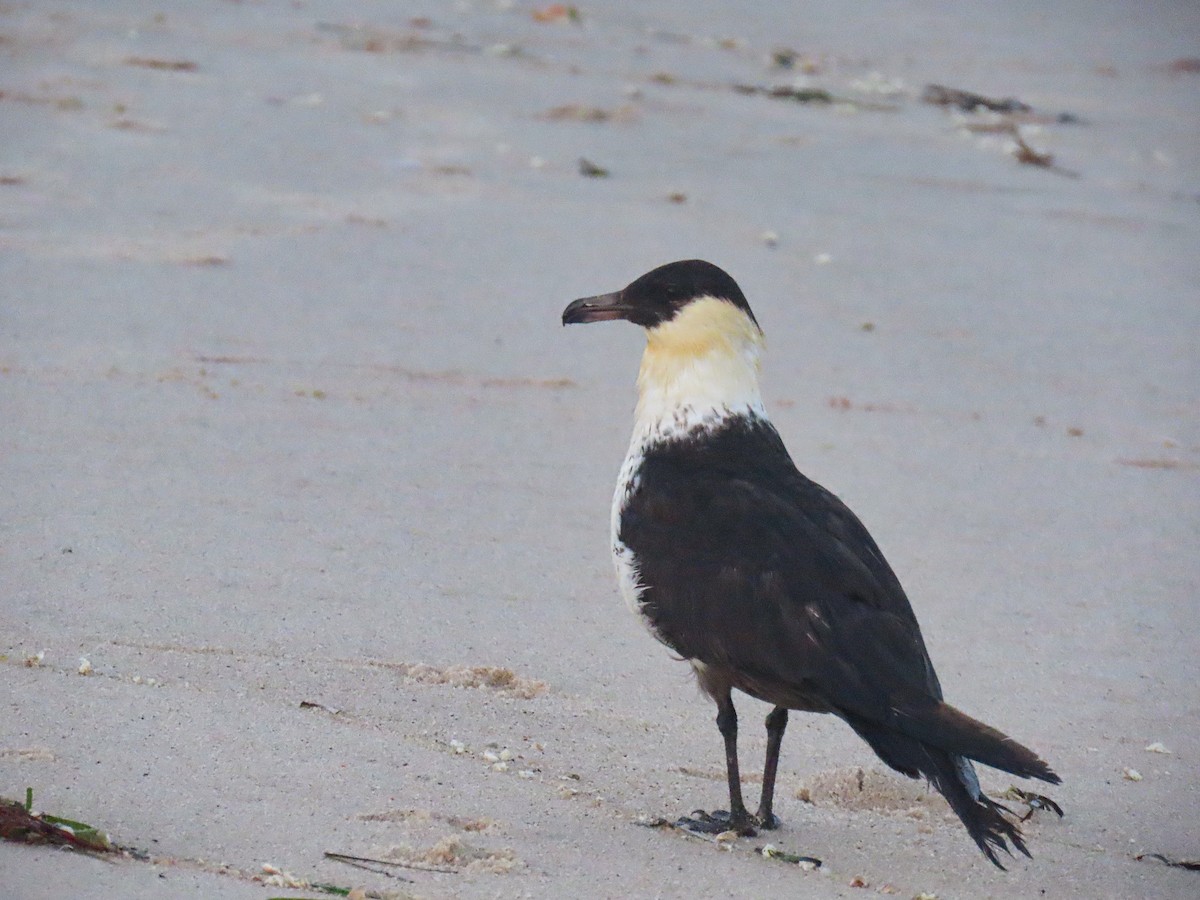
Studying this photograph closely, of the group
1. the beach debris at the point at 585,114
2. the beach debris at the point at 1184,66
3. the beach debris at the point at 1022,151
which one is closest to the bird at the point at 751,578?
the beach debris at the point at 585,114

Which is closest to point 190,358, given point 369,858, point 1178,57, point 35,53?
point 369,858

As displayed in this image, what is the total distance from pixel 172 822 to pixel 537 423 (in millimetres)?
3583

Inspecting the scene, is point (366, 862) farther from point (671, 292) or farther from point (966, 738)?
point (671, 292)

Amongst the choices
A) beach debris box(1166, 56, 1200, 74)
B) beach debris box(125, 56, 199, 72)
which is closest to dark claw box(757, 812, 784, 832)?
beach debris box(125, 56, 199, 72)

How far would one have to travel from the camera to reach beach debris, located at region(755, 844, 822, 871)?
4.16 meters

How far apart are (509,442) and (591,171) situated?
13.1ft

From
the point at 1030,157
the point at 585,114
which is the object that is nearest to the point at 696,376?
the point at 585,114

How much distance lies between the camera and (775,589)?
4207 millimetres

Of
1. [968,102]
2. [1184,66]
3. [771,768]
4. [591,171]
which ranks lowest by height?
[771,768]

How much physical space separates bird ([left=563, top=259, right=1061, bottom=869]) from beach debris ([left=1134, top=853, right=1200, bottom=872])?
0.33m

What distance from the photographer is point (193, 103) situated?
37.0ft

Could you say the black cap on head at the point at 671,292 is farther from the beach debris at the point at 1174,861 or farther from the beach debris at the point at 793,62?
the beach debris at the point at 793,62

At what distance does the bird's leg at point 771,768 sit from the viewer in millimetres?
4402

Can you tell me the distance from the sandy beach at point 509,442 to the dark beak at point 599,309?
101 cm
